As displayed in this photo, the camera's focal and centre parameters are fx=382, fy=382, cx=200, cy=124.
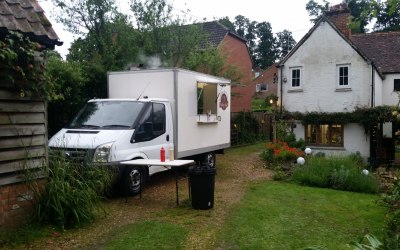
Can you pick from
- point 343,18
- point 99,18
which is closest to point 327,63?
point 343,18

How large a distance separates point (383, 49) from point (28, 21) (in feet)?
79.9

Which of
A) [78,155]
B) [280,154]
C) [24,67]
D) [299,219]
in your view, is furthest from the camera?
[280,154]

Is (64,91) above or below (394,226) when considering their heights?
above

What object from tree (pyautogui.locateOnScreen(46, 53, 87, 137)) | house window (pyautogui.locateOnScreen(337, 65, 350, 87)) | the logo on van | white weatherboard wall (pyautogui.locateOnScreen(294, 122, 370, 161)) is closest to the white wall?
house window (pyautogui.locateOnScreen(337, 65, 350, 87))

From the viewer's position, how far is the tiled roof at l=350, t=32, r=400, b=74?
77.4 feet

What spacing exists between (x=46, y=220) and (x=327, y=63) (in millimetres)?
16815

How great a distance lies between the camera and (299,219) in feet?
24.7

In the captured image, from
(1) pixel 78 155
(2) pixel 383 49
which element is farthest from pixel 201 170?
(2) pixel 383 49

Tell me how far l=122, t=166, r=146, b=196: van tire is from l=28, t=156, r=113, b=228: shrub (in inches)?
58.2

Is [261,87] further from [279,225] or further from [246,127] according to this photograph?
[279,225]

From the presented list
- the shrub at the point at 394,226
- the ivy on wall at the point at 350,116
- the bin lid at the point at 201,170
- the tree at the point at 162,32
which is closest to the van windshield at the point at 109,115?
the bin lid at the point at 201,170

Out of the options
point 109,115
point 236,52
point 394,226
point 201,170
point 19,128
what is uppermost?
point 236,52

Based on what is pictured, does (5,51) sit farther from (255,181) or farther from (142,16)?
(142,16)

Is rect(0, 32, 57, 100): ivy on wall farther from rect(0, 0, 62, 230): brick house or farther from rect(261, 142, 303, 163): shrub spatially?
rect(261, 142, 303, 163): shrub
